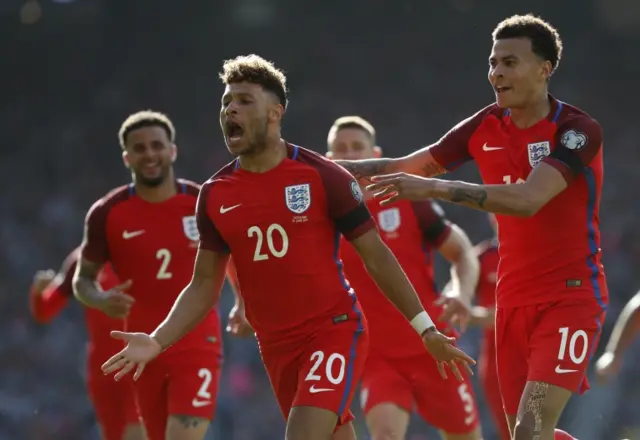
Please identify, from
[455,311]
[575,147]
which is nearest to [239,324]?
[455,311]

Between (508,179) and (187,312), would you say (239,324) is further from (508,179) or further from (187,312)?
(508,179)

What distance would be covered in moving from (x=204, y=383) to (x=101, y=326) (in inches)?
104

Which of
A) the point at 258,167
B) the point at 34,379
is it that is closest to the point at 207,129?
the point at 34,379

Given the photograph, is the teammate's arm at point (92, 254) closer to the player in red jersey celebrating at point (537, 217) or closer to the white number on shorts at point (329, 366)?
the white number on shorts at point (329, 366)

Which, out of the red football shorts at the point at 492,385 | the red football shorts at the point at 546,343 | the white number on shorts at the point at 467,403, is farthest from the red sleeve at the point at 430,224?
the red football shorts at the point at 492,385

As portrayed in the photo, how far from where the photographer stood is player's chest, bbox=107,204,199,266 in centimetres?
902

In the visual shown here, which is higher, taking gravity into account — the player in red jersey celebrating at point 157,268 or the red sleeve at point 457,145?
the red sleeve at point 457,145

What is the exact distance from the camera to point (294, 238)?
6.74m

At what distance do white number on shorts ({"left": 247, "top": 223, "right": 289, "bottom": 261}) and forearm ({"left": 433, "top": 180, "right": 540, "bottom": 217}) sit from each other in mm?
923

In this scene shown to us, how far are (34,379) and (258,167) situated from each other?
1346 cm

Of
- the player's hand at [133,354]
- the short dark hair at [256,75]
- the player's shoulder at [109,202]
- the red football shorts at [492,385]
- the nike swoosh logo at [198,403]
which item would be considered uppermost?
the short dark hair at [256,75]

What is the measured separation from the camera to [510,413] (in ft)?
22.6

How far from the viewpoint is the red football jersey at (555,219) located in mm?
6695

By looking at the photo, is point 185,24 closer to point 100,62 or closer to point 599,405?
point 100,62
